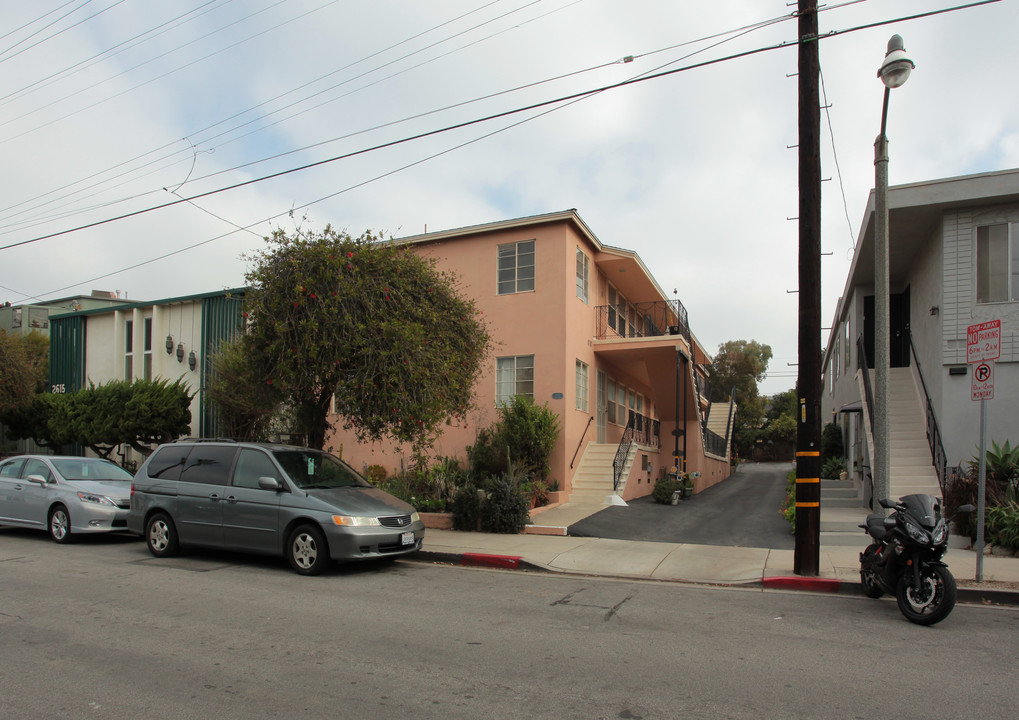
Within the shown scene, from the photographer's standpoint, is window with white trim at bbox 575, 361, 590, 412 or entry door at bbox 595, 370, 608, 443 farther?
entry door at bbox 595, 370, 608, 443

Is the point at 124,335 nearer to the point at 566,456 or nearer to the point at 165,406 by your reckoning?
the point at 165,406

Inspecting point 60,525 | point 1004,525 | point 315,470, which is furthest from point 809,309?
point 60,525

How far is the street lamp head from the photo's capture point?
8820 millimetres

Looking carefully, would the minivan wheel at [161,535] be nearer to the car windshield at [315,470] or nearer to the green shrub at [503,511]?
the car windshield at [315,470]

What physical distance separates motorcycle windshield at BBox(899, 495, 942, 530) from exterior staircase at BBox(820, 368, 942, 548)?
4.53 m

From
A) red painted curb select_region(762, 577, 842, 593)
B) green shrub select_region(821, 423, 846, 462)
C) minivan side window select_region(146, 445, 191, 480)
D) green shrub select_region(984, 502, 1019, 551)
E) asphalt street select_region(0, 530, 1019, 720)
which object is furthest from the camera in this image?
green shrub select_region(821, 423, 846, 462)

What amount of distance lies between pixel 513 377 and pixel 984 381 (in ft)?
38.3

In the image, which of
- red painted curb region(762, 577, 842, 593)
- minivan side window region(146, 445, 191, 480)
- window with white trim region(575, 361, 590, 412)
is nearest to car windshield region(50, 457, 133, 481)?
minivan side window region(146, 445, 191, 480)

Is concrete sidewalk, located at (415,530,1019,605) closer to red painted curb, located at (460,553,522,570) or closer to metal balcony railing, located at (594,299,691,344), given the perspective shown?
red painted curb, located at (460,553,522,570)

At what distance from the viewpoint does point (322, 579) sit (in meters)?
9.00

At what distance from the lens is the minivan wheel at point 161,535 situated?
10.5m

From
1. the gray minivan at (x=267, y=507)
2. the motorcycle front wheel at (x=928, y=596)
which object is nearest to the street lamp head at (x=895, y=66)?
the motorcycle front wheel at (x=928, y=596)

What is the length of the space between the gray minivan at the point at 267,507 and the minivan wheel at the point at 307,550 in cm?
1

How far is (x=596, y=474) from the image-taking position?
18344mm
